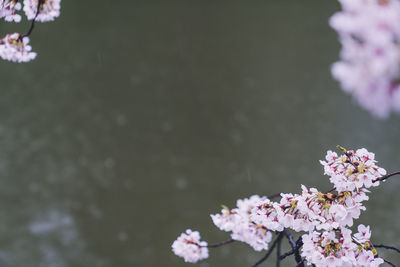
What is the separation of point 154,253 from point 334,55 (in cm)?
425

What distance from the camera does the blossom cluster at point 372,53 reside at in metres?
0.80

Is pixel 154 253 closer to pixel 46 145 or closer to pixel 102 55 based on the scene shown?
pixel 46 145

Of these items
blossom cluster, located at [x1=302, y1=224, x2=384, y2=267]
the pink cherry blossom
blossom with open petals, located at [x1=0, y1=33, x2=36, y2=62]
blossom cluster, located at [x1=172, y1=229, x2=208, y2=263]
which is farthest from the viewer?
blossom cluster, located at [x1=172, y1=229, x2=208, y2=263]

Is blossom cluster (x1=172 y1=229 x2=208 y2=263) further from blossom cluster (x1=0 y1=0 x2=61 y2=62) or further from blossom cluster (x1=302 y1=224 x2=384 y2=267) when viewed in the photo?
blossom cluster (x1=0 y1=0 x2=61 y2=62)

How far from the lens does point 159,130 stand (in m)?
5.69

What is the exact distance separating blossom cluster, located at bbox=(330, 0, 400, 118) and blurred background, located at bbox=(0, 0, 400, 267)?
3.64m

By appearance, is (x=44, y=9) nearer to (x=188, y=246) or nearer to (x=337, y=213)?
(x=188, y=246)

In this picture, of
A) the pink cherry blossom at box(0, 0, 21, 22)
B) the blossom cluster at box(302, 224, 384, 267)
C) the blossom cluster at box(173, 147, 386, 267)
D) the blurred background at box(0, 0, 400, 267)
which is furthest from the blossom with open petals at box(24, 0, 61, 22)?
the blurred background at box(0, 0, 400, 267)

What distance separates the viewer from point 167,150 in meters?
5.41

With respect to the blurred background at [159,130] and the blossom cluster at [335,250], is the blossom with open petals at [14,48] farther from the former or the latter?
the blurred background at [159,130]

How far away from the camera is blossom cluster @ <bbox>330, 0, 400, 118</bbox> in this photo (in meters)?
0.80

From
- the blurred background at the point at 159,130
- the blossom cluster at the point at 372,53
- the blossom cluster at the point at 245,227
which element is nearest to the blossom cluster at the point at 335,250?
the blossom cluster at the point at 245,227

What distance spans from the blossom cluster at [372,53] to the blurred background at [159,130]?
143 inches

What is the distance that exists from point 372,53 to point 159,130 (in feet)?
16.2
